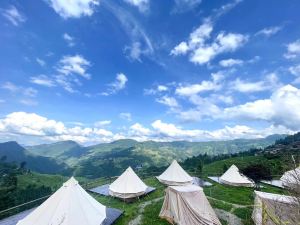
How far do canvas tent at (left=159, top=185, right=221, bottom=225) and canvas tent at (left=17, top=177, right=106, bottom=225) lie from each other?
18.7ft

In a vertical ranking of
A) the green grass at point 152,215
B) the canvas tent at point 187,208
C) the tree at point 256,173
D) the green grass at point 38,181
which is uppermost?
the tree at point 256,173

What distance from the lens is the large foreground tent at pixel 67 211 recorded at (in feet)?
50.5

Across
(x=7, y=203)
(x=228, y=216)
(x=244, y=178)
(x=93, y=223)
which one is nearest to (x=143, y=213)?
(x=93, y=223)

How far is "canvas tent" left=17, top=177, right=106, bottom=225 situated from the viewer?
1539 centimetres

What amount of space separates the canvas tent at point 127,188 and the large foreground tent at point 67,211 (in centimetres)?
768

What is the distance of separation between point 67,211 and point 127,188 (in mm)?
10860

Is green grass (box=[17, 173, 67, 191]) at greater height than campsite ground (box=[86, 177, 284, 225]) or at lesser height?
lesser

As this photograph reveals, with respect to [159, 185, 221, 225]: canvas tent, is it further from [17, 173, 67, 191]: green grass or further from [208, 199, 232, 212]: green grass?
[17, 173, 67, 191]: green grass

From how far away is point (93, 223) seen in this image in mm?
16219

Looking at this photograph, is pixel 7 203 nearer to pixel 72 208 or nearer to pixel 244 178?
pixel 72 208

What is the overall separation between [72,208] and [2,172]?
148 metres

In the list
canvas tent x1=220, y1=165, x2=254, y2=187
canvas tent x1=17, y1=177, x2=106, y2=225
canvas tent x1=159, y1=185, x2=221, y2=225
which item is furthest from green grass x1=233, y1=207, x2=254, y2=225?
canvas tent x1=220, y1=165, x2=254, y2=187

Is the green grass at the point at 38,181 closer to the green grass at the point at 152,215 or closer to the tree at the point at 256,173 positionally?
the tree at the point at 256,173

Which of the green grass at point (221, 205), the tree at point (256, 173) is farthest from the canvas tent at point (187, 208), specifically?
the tree at point (256, 173)
